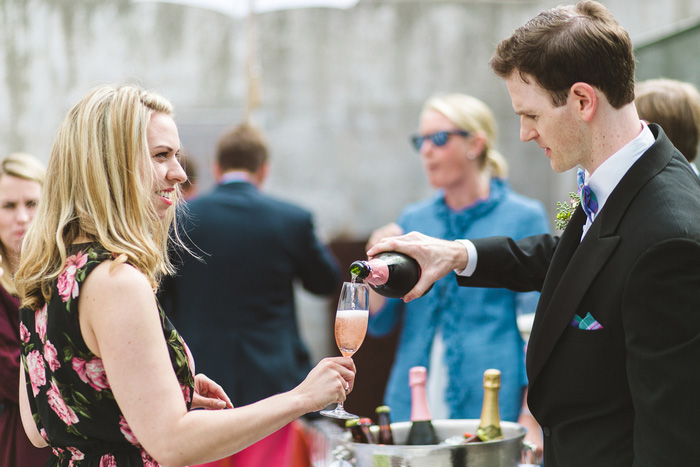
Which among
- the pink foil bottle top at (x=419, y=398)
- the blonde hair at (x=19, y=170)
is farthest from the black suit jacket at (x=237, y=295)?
the pink foil bottle top at (x=419, y=398)

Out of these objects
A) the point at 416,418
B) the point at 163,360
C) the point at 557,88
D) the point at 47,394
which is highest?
the point at 557,88

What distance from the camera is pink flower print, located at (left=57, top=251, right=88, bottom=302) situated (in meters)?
1.60

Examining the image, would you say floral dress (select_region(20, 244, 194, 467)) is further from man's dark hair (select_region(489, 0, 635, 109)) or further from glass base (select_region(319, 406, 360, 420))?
man's dark hair (select_region(489, 0, 635, 109))

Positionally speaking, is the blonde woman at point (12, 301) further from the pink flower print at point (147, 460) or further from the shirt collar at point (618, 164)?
the shirt collar at point (618, 164)

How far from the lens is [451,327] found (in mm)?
3186

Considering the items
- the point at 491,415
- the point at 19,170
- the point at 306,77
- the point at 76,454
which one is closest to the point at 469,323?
the point at 491,415

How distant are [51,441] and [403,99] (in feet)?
16.3

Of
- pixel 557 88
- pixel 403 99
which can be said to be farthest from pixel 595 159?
pixel 403 99

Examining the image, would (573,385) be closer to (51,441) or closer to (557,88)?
(557,88)

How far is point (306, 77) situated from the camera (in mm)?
6293

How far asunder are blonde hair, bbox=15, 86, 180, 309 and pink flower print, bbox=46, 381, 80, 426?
196 millimetres

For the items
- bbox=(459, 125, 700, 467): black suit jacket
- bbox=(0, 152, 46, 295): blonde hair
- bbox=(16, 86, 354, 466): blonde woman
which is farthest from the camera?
bbox=(0, 152, 46, 295): blonde hair

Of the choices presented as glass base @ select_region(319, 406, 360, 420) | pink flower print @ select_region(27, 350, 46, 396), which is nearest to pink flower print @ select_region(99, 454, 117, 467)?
pink flower print @ select_region(27, 350, 46, 396)

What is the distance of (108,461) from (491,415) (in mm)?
1036
